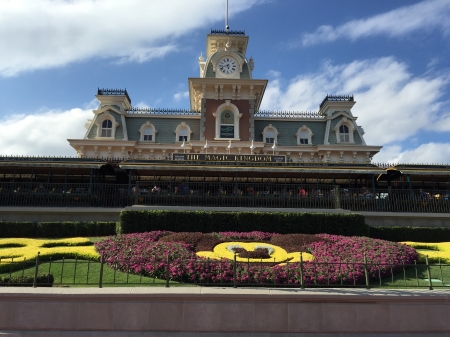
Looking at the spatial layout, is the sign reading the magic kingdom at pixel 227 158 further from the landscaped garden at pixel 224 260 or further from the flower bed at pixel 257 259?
the flower bed at pixel 257 259

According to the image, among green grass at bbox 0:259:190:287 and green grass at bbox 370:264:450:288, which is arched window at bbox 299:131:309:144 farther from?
green grass at bbox 0:259:190:287

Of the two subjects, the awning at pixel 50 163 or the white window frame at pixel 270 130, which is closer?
the awning at pixel 50 163

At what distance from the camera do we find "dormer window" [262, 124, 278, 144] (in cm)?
3322

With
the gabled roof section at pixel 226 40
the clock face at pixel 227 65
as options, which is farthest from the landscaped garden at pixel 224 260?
the gabled roof section at pixel 226 40

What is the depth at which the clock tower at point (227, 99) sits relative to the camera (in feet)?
105

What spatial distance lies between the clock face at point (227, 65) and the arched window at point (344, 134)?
11.8 meters

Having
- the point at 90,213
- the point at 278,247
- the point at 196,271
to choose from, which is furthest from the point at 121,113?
the point at 196,271

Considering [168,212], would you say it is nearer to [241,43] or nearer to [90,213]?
[90,213]

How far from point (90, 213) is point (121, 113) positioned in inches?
632

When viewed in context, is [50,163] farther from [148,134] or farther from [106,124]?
[148,134]

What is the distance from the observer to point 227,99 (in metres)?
32.9
